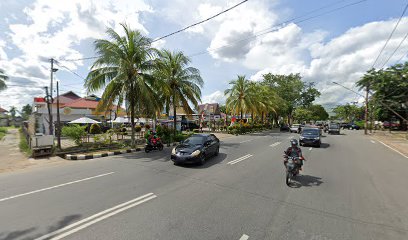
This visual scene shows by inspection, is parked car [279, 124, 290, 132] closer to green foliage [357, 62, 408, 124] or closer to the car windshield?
green foliage [357, 62, 408, 124]

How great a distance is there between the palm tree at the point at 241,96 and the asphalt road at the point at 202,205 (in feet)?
77.5

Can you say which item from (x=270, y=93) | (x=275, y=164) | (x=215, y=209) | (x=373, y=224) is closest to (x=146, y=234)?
(x=215, y=209)

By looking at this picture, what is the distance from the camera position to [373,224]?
13.3ft

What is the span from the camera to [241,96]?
1251 inches

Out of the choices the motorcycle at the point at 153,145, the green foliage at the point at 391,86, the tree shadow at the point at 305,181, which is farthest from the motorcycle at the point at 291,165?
the green foliage at the point at 391,86

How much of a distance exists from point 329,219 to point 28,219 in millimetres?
6243

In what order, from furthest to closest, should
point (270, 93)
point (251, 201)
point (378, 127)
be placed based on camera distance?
1. point (378, 127)
2. point (270, 93)
3. point (251, 201)

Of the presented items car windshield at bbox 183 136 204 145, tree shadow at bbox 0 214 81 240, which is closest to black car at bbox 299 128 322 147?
car windshield at bbox 183 136 204 145

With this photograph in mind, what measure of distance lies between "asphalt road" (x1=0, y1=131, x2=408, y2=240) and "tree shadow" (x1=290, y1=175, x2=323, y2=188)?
33 millimetres

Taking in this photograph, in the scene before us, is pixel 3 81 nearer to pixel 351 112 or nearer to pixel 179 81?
pixel 179 81

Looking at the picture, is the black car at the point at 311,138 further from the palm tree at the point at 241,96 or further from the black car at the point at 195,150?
the palm tree at the point at 241,96

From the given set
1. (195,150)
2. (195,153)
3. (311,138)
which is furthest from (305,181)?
(311,138)

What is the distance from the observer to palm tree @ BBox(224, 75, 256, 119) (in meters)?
31.3

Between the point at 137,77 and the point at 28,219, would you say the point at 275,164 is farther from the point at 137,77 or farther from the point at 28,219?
the point at 137,77
